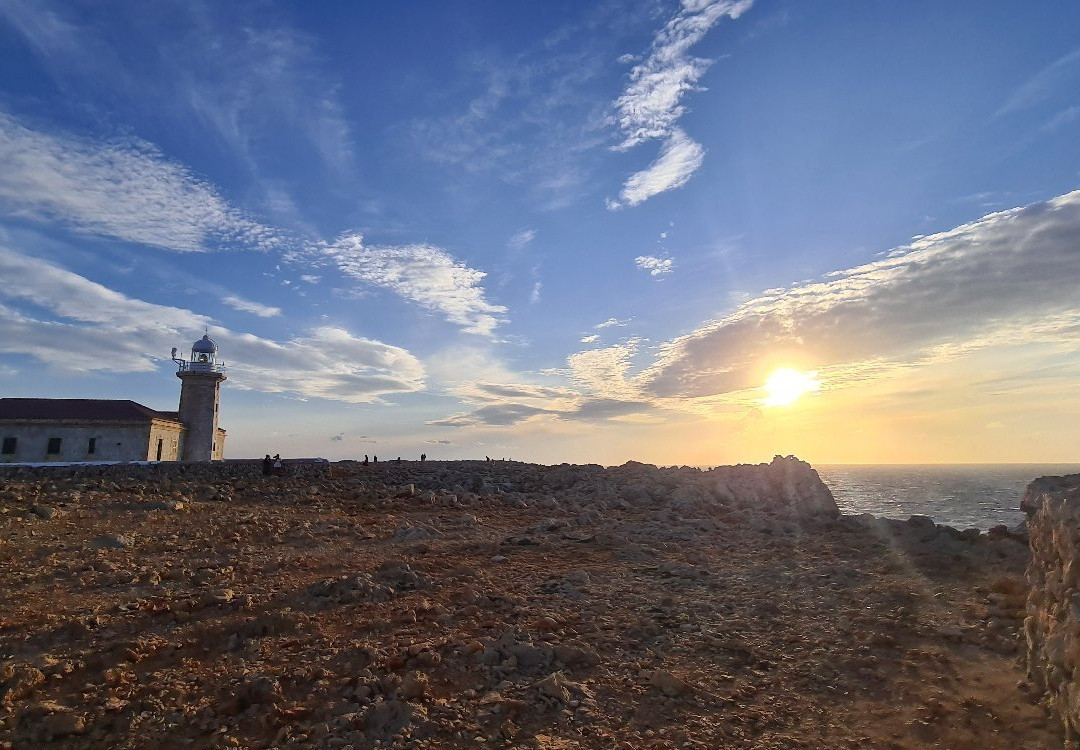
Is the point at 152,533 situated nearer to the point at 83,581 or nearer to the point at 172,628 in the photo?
the point at 83,581

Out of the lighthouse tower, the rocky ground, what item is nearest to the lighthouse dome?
the lighthouse tower

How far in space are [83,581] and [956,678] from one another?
13.2 meters

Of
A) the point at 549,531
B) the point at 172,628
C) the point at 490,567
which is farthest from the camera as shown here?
the point at 549,531

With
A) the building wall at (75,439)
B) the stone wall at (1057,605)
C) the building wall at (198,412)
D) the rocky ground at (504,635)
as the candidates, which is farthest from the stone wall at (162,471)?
the stone wall at (1057,605)

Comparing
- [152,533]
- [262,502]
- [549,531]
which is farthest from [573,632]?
[262,502]

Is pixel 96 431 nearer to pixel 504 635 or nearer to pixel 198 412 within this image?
pixel 198 412

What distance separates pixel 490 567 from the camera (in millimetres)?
12000

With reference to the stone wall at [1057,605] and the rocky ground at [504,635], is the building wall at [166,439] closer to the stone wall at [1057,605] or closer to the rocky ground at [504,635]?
the rocky ground at [504,635]

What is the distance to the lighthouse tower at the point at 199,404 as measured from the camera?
123 feet

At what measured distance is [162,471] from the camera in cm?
2377

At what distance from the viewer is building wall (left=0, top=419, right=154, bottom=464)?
101 feet

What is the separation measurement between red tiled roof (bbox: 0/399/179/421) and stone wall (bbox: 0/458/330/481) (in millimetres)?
9010

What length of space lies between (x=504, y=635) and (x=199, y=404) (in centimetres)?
3686

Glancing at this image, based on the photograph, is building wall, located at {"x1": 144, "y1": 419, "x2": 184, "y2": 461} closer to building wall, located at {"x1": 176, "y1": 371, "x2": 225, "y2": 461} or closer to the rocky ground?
building wall, located at {"x1": 176, "y1": 371, "x2": 225, "y2": 461}
